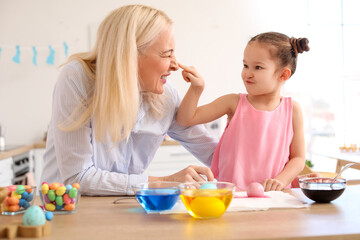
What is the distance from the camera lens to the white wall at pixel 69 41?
187 inches

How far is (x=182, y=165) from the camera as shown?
4.51 metres

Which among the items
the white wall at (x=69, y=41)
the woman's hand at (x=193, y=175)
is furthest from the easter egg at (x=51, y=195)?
the white wall at (x=69, y=41)

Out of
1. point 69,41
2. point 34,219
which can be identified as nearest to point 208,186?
point 34,219

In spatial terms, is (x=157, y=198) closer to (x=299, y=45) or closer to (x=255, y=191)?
(x=255, y=191)

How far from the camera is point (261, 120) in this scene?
1.97 metres

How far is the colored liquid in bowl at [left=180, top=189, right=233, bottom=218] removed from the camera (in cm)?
114

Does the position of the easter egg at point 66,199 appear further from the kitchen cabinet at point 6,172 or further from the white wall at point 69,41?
the white wall at point 69,41

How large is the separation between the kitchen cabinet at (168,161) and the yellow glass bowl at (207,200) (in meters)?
3.27

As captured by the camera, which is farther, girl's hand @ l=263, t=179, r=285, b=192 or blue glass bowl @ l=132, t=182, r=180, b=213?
girl's hand @ l=263, t=179, r=285, b=192

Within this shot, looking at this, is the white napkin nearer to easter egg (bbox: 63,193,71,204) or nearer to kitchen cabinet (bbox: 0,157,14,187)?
easter egg (bbox: 63,193,71,204)

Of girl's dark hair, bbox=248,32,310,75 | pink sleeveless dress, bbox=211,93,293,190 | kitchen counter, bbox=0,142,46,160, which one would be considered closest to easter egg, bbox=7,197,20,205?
pink sleeveless dress, bbox=211,93,293,190

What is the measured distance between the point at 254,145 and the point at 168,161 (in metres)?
2.59

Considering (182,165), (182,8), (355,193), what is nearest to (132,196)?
(355,193)

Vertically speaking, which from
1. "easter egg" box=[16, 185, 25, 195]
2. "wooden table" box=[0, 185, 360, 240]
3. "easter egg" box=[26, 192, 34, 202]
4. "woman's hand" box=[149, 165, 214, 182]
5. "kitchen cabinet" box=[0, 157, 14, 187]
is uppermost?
"easter egg" box=[16, 185, 25, 195]
